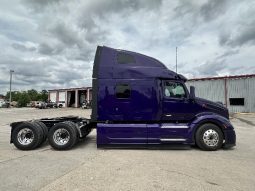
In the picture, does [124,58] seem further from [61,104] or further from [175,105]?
[61,104]

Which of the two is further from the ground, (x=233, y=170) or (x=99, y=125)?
(x=99, y=125)

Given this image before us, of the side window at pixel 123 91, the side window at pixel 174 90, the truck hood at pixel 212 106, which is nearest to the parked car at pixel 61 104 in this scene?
the side window at pixel 123 91

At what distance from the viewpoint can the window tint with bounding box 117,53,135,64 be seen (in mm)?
9188

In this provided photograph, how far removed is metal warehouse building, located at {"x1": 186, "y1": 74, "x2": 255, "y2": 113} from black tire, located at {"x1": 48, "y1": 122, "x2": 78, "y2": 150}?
27530mm

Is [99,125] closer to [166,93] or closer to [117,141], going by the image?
[117,141]

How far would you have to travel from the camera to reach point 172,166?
648cm

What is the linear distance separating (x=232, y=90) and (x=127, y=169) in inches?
1146

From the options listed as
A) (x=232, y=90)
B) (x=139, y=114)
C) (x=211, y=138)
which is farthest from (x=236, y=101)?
(x=139, y=114)

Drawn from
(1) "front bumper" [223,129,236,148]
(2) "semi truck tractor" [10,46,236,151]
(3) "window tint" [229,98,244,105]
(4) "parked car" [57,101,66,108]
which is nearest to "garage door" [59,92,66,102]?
(4) "parked car" [57,101,66,108]

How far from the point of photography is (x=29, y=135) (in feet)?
29.8

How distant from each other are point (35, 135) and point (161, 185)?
216 inches

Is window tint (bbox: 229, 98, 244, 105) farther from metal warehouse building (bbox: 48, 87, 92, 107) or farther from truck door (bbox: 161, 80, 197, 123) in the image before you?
metal warehouse building (bbox: 48, 87, 92, 107)

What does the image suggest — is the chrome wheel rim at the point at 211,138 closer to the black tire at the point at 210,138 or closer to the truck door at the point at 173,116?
the black tire at the point at 210,138

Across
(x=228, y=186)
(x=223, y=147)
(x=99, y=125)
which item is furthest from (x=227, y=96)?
(x=228, y=186)
